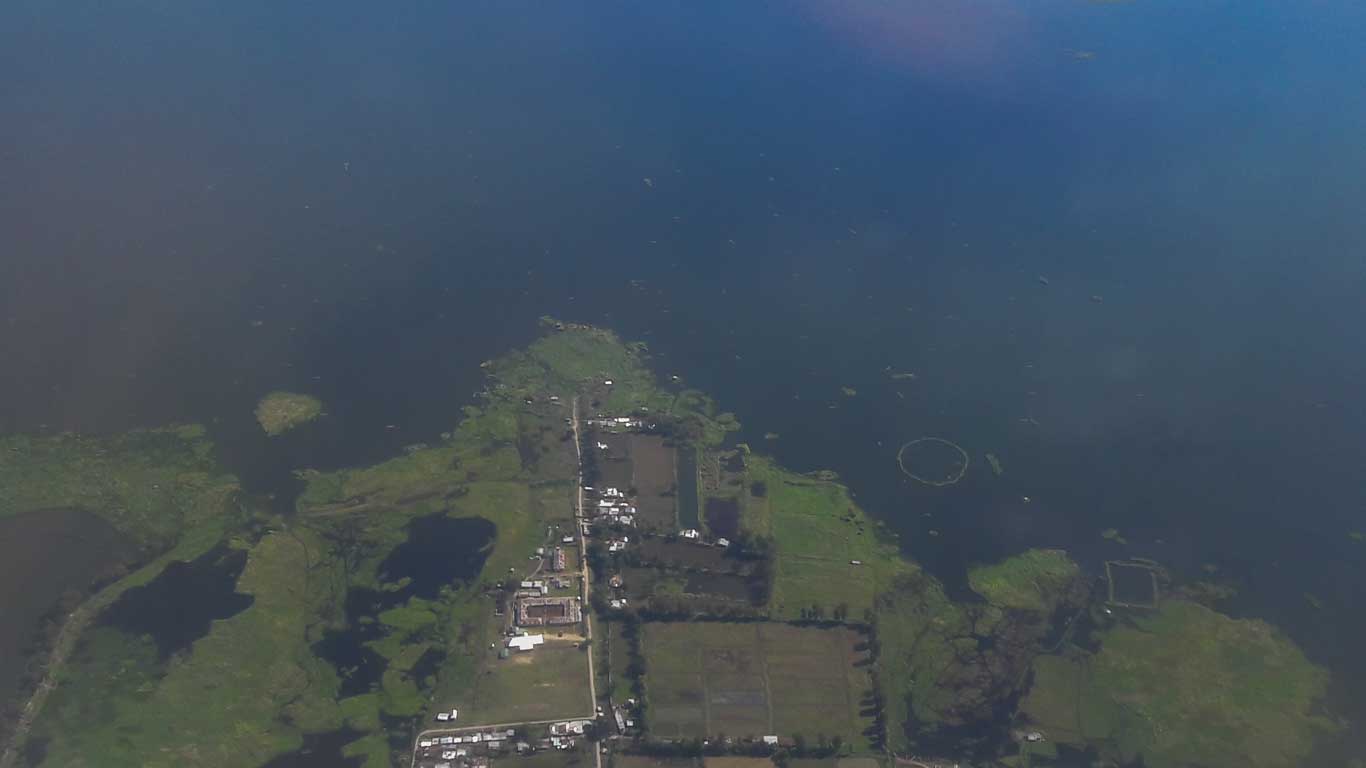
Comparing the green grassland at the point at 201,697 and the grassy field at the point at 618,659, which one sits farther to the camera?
the grassy field at the point at 618,659

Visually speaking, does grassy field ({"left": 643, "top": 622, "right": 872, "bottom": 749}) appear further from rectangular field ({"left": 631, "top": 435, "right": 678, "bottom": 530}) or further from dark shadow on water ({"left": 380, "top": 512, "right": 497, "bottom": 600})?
dark shadow on water ({"left": 380, "top": 512, "right": 497, "bottom": 600})

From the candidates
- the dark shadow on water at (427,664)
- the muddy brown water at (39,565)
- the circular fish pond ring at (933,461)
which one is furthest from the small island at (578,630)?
the muddy brown water at (39,565)

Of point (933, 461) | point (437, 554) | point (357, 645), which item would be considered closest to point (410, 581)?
point (437, 554)

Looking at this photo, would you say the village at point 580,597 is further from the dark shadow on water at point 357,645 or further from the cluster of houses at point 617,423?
the dark shadow on water at point 357,645

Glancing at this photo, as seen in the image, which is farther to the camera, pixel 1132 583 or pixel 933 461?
pixel 933 461

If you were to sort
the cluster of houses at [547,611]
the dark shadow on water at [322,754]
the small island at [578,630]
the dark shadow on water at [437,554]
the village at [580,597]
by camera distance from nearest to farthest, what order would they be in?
1. the dark shadow on water at [322,754]
2. the village at [580,597]
3. the small island at [578,630]
4. the cluster of houses at [547,611]
5. the dark shadow on water at [437,554]

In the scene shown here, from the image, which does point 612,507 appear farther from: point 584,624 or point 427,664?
point 427,664

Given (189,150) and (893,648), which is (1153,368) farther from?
(189,150)
